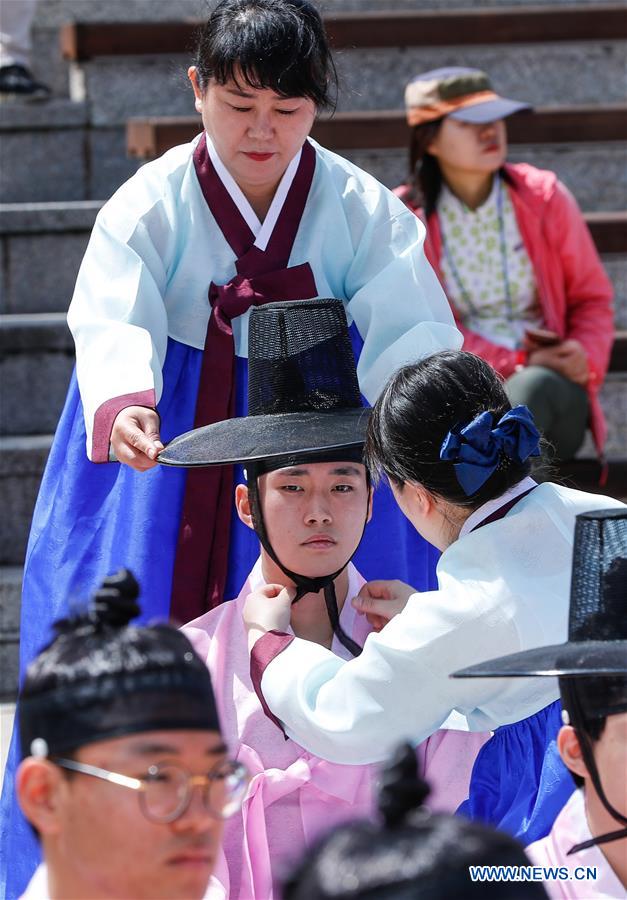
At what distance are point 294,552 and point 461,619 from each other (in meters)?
0.42

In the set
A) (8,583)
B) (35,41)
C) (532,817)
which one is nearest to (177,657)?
(532,817)

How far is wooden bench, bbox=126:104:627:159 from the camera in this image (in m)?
4.77

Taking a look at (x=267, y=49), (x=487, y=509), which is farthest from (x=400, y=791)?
(x=267, y=49)

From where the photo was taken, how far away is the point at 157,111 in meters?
5.30

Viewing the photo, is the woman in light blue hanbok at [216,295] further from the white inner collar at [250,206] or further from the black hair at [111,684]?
the black hair at [111,684]

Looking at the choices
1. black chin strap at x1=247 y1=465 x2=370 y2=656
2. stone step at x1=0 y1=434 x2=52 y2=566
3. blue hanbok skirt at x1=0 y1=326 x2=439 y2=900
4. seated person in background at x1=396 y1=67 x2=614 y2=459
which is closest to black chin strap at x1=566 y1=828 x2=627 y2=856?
black chin strap at x1=247 y1=465 x2=370 y2=656

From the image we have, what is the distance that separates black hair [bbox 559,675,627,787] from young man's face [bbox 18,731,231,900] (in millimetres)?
428

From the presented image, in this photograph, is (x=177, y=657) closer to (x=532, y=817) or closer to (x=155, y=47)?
(x=532, y=817)

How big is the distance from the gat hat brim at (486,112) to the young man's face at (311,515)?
2.17 meters

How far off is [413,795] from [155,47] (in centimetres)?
452

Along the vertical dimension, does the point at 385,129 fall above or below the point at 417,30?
below

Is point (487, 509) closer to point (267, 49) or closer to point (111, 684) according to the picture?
point (111, 684)

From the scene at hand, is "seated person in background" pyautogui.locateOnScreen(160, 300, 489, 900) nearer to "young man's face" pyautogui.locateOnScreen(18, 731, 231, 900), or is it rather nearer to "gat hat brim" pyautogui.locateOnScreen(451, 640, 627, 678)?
"gat hat brim" pyautogui.locateOnScreen(451, 640, 627, 678)

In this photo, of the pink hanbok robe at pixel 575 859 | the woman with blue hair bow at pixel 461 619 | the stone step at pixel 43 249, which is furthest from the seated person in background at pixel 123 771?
the stone step at pixel 43 249
